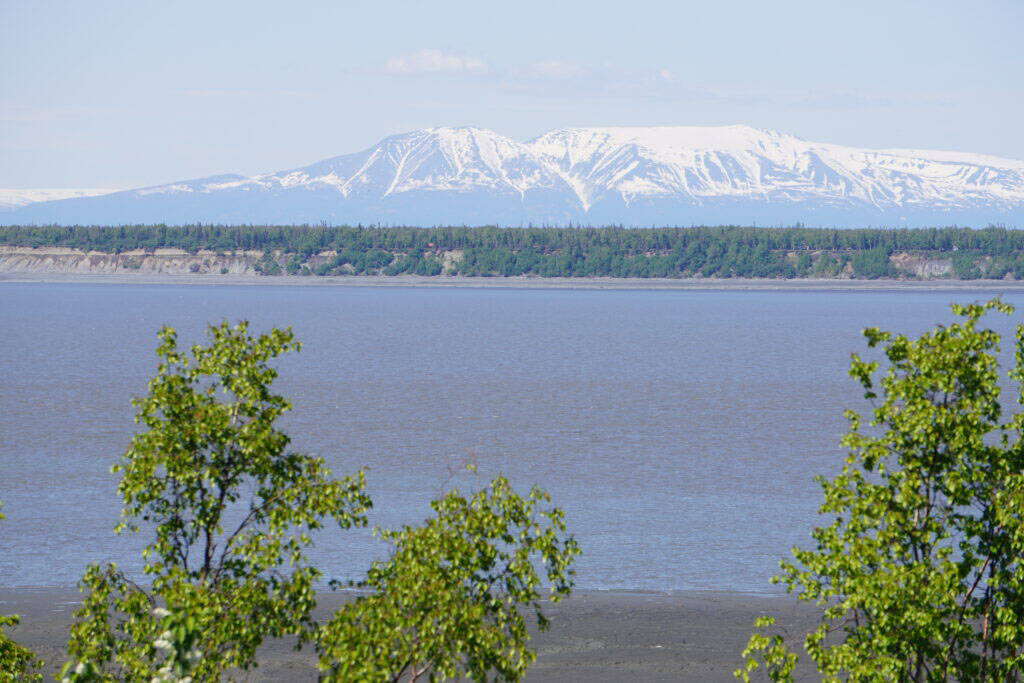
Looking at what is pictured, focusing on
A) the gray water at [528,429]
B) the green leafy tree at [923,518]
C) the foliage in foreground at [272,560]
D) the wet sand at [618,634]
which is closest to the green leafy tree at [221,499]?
the foliage in foreground at [272,560]

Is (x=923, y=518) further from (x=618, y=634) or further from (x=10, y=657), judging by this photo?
(x=618, y=634)

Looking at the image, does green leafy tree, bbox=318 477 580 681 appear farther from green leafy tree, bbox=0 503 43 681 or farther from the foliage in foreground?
green leafy tree, bbox=0 503 43 681

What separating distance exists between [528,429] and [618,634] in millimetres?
32892

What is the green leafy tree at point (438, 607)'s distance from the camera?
13516 mm

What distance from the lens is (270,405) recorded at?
50.4 ft

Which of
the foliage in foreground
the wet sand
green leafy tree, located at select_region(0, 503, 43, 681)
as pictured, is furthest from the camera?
the wet sand

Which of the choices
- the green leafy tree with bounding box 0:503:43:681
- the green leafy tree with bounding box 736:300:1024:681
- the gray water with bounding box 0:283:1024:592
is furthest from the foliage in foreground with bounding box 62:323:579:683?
the green leafy tree with bounding box 736:300:1024:681

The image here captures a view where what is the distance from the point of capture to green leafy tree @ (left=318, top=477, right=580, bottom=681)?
→ 13516 millimetres

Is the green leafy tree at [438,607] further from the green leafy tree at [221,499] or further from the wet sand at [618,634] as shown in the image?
the wet sand at [618,634]

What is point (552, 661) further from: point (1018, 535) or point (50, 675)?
point (1018, 535)

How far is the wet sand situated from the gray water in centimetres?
137

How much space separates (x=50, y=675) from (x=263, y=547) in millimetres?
13160

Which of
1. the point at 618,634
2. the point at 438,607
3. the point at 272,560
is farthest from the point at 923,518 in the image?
the point at 618,634

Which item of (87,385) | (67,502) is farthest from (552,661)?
(87,385)
